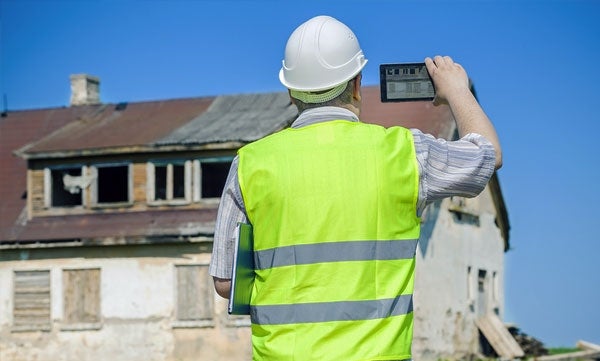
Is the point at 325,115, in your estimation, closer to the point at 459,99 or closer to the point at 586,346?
the point at 459,99

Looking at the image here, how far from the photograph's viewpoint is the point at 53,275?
30500mm

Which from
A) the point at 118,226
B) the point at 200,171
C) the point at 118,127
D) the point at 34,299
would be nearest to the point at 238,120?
the point at 200,171

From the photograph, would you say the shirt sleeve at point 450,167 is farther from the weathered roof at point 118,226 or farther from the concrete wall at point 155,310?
the weathered roof at point 118,226

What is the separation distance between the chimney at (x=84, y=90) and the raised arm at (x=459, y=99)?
109 ft

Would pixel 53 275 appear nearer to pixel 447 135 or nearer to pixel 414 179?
pixel 447 135

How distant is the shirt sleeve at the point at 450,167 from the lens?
3623mm

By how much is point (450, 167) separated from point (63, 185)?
29224 mm

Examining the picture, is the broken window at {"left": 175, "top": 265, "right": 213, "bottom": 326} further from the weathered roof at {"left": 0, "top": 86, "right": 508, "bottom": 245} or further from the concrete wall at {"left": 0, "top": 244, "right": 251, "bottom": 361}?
the weathered roof at {"left": 0, "top": 86, "right": 508, "bottom": 245}

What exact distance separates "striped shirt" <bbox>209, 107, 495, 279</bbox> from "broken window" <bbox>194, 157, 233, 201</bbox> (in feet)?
87.2

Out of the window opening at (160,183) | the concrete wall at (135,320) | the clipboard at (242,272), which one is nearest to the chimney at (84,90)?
the window opening at (160,183)

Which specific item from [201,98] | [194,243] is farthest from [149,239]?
[201,98]

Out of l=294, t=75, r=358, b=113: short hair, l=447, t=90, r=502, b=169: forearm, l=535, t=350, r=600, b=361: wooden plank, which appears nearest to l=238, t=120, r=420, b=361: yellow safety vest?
l=294, t=75, r=358, b=113: short hair

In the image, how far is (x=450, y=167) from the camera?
3635 mm

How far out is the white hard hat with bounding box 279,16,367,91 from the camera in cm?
369
